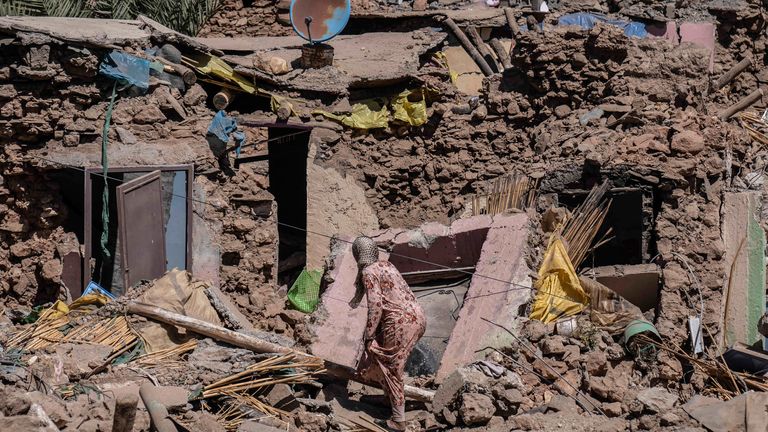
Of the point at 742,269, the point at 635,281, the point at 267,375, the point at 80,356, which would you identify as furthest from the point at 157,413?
the point at 742,269

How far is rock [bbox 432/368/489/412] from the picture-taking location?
39.0 feet

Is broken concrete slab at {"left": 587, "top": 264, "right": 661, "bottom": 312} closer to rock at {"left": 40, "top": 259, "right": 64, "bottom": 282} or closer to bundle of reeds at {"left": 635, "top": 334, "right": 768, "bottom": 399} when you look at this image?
bundle of reeds at {"left": 635, "top": 334, "right": 768, "bottom": 399}

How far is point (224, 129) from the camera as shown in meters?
15.7

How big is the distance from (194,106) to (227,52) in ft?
5.76

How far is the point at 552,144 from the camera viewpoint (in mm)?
15734

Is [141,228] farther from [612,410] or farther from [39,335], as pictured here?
[612,410]

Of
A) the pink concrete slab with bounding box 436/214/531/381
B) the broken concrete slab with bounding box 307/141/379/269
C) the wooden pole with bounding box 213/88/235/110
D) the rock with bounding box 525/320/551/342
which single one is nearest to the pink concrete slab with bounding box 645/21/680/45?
the broken concrete slab with bounding box 307/141/379/269

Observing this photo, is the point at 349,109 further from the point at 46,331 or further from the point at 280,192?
the point at 46,331

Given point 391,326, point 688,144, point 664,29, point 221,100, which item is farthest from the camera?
point 664,29

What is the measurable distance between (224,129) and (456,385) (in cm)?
481

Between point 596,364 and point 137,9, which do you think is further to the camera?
point 137,9

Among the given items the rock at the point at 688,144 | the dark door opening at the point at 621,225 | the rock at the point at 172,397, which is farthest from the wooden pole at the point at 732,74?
the rock at the point at 172,397

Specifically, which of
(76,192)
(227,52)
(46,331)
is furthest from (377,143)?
(46,331)

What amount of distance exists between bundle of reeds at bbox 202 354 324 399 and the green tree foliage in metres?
7.82
